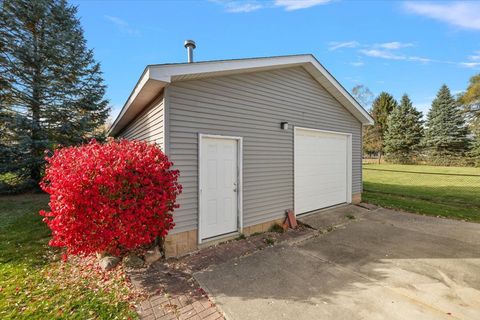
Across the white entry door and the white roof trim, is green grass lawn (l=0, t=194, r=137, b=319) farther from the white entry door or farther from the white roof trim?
the white roof trim

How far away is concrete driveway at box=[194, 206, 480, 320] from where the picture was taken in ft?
8.34

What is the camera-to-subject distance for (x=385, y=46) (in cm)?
852

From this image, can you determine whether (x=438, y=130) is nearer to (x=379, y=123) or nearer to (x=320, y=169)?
(x=379, y=123)

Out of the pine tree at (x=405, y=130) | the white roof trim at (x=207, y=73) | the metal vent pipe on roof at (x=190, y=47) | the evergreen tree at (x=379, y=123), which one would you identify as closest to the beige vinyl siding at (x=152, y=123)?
the white roof trim at (x=207, y=73)

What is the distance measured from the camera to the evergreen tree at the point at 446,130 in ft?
84.4

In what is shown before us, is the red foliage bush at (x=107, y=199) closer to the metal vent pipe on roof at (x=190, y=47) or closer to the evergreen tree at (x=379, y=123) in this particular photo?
the metal vent pipe on roof at (x=190, y=47)

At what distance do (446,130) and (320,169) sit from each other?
1161 inches

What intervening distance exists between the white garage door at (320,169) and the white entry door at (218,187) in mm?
2052

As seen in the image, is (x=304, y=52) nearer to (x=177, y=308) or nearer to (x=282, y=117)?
(x=282, y=117)

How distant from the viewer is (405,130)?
94.4ft

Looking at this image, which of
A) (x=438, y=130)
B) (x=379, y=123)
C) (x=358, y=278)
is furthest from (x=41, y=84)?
(x=379, y=123)

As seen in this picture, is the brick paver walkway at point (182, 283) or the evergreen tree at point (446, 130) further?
the evergreen tree at point (446, 130)

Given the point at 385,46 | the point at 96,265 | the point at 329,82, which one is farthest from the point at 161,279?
the point at 385,46

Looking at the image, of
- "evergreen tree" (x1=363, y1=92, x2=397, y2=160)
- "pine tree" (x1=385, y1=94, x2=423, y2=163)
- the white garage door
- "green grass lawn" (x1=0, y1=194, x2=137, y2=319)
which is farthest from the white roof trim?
"evergreen tree" (x1=363, y1=92, x2=397, y2=160)
